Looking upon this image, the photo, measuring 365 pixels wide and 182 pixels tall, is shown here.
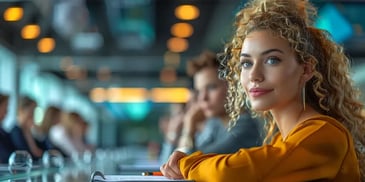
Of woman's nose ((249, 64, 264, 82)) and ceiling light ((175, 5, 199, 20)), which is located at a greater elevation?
ceiling light ((175, 5, 199, 20))

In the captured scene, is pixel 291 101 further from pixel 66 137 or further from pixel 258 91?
pixel 66 137

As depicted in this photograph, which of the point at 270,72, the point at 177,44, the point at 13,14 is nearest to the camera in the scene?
the point at 270,72

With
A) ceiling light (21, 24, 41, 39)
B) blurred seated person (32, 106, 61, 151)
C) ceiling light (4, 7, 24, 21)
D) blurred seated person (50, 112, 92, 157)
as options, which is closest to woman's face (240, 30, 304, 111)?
blurred seated person (32, 106, 61, 151)

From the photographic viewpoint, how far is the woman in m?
1.46

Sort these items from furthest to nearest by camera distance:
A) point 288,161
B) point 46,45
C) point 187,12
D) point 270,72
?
1. point 46,45
2. point 187,12
3. point 270,72
4. point 288,161

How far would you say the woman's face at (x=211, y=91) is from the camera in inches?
136

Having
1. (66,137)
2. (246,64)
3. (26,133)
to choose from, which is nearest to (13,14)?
(26,133)

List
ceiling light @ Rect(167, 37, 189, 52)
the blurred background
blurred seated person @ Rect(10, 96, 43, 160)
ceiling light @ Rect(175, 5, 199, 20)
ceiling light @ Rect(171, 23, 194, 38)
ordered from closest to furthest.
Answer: blurred seated person @ Rect(10, 96, 43, 160), the blurred background, ceiling light @ Rect(175, 5, 199, 20), ceiling light @ Rect(171, 23, 194, 38), ceiling light @ Rect(167, 37, 189, 52)

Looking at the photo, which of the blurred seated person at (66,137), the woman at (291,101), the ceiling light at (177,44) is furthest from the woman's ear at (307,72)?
the ceiling light at (177,44)

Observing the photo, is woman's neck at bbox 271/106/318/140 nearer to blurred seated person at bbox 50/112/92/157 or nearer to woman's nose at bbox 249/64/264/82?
woman's nose at bbox 249/64/264/82

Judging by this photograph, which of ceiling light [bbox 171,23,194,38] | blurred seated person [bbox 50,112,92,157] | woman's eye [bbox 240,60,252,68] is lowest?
blurred seated person [bbox 50,112,92,157]

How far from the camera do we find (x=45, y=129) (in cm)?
693

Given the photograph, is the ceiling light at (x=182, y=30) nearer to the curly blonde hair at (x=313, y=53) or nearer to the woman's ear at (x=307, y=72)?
the curly blonde hair at (x=313, y=53)

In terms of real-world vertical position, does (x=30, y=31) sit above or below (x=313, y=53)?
above
